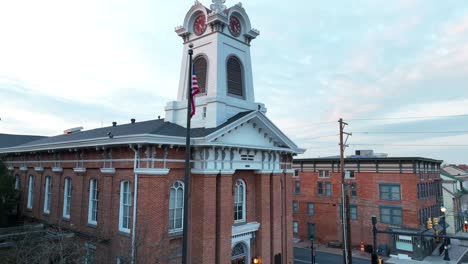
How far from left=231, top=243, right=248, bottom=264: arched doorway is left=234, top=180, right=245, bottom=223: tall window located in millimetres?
1633

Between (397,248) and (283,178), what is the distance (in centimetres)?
2322

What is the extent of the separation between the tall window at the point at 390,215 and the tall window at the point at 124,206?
107 ft

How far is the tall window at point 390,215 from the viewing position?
38.6 m

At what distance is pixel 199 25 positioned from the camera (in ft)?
75.0

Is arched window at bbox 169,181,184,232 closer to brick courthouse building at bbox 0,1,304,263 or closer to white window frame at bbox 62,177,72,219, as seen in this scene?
brick courthouse building at bbox 0,1,304,263

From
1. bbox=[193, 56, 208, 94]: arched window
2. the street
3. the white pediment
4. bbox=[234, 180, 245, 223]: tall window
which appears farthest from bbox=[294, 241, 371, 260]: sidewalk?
bbox=[193, 56, 208, 94]: arched window

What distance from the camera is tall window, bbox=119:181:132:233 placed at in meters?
17.8

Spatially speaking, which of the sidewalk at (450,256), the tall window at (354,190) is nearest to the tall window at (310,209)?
the tall window at (354,190)

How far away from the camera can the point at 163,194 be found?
55.8 ft

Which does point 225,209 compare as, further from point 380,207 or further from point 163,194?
point 380,207

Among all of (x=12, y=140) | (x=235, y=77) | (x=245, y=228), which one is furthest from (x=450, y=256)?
(x=12, y=140)

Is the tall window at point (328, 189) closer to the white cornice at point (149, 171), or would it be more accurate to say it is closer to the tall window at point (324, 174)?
the tall window at point (324, 174)

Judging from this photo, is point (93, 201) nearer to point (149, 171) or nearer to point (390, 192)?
point (149, 171)

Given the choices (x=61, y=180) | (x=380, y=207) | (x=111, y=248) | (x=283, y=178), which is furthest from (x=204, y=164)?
(x=380, y=207)
